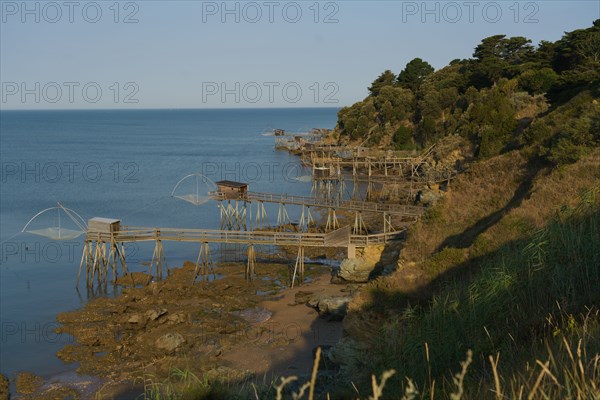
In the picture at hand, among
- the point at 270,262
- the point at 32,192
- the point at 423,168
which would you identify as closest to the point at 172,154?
the point at 32,192

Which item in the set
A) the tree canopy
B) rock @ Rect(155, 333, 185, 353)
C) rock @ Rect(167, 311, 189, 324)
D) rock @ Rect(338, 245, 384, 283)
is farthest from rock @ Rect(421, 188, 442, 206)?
rock @ Rect(155, 333, 185, 353)

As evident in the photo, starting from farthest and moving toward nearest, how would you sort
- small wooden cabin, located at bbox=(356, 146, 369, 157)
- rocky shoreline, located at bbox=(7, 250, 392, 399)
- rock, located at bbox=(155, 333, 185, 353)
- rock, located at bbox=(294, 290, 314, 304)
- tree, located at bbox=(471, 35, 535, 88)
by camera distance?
small wooden cabin, located at bbox=(356, 146, 369, 157) → tree, located at bbox=(471, 35, 535, 88) → rock, located at bbox=(294, 290, 314, 304) → rock, located at bbox=(155, 333, 185, 353) → rocky shoreline, located at bbox=(7, 250, 392, 399)

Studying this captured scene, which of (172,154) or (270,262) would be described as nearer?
(270,262)

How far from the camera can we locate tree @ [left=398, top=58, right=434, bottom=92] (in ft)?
271

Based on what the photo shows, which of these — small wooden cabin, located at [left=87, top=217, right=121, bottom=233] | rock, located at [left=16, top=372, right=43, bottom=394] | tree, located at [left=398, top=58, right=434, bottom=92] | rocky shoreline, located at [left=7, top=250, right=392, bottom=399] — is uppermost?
tree, located at [left=398, top=58, right=434, bottom=92]

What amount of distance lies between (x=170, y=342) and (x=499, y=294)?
1405 cm

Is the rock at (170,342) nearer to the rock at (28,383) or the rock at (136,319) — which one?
the rock at (136,319)

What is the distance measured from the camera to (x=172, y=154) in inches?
3994

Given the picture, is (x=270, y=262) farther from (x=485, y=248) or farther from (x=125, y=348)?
(x=485, y=248)

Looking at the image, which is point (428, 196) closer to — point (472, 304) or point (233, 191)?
point (233, 191)

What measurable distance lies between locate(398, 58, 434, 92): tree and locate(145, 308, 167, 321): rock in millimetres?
64973

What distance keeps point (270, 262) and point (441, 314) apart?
2242 cm

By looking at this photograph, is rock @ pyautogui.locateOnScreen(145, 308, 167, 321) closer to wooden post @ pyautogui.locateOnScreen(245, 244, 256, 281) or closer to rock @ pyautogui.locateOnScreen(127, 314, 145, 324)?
rock @ pyautogui.locateOnScreen(127, 314, 145, 324)

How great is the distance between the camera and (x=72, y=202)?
53.9 meters
